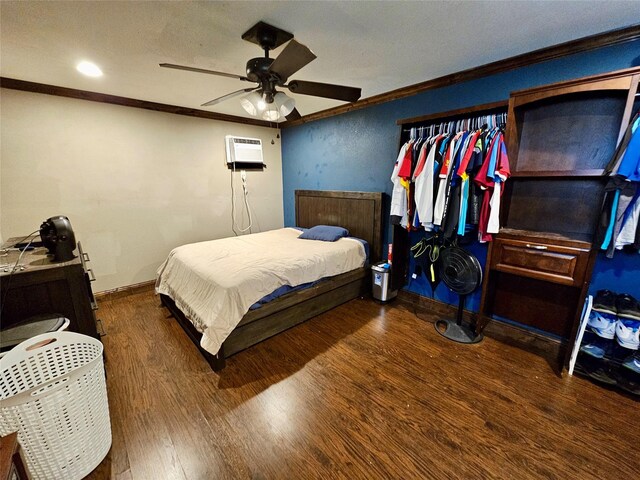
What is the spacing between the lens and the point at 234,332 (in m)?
2.14

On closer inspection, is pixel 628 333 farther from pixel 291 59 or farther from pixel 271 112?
pixel 271 112

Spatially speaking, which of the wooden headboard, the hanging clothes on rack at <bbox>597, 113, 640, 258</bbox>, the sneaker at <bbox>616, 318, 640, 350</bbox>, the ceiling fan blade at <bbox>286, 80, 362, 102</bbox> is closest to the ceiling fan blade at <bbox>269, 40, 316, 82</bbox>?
the ceiling fan blade at <bbox>286, 80, 362, 102</bbox>

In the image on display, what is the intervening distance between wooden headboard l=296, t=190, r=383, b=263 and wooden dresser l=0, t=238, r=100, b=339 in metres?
2.82

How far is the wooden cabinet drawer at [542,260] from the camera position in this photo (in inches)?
74.0

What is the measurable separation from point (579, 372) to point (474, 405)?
96 cm

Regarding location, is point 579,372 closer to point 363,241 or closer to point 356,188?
point 363,241

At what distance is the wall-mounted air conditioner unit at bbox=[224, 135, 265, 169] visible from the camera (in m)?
3.99

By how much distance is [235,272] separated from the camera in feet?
7.25

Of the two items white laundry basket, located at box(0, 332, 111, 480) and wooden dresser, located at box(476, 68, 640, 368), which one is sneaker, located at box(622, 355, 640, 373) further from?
white laundry basket, located at box(0, 332, 111, 480)

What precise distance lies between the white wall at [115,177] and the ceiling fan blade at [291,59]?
246 cm

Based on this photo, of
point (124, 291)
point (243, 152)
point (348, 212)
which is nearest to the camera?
point (124, 291)

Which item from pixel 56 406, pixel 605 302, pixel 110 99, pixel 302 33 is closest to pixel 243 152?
pixel 110 99

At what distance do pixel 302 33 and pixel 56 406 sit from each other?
2514mm

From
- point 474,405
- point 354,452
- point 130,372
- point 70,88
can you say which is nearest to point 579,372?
point 474,405
